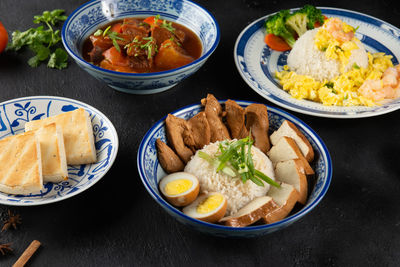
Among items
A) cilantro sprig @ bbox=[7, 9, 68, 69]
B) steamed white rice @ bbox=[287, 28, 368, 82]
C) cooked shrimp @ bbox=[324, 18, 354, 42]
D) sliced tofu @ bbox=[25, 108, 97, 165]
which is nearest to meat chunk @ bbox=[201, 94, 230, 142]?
sliced tofu @ bbox=[25, 108, 97, 165]

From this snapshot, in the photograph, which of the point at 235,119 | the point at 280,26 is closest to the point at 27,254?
the point at 235,119

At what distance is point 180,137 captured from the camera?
2.32m

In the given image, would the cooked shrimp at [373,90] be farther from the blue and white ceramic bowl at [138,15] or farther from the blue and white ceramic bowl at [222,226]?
the blue and white ceramic bowl at [138,15]

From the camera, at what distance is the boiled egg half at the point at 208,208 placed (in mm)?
1877

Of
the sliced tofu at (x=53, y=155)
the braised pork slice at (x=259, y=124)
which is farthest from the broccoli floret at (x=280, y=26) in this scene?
the sliced tofu at (x=53, y=155)

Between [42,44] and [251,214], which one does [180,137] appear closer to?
[251,214]

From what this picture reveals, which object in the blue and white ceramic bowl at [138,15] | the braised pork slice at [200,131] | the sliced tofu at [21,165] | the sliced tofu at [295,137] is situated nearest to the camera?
the sliced tofu at [21,165]

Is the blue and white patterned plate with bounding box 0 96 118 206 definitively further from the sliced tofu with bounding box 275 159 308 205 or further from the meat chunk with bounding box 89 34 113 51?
the sliced tofu with bounding box 275 159 308 205

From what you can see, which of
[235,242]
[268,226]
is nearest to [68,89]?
[235,242]

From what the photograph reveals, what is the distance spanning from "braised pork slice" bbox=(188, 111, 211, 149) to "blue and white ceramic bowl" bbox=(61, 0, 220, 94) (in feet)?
1.29

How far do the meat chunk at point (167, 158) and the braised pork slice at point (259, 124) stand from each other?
1.60 ft

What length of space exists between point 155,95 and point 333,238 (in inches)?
62.2

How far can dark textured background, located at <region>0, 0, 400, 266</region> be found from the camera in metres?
2.03

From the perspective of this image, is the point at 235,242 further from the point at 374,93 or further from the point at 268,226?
the point at 374,93
